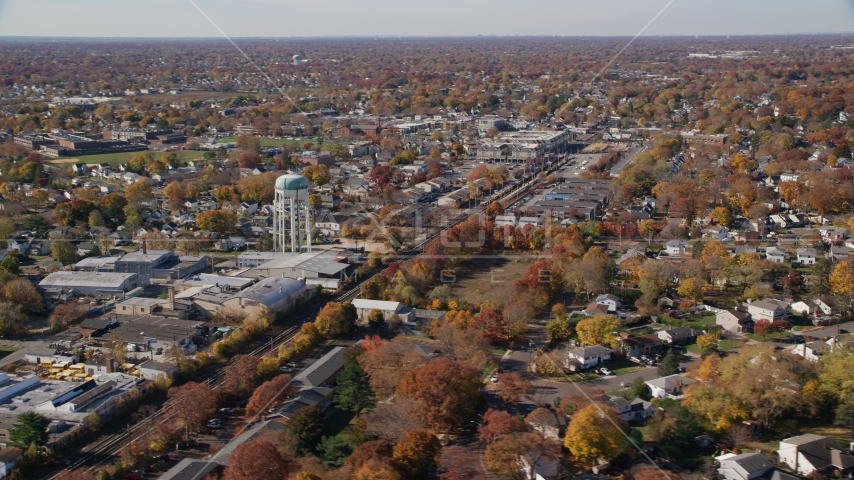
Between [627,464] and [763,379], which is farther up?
[763,379]

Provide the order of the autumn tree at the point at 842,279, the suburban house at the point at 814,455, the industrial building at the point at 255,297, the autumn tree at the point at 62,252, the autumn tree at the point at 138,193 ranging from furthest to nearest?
the autumn tree at the point at 138,193
the autumn tree at the point at 62,252
the autumn tree at the point at 842,279
the industrial building at the point at 255,297
the suburban house at the point at 814,455

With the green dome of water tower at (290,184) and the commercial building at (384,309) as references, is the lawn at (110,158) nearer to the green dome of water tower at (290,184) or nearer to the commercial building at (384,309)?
the green dome of water tower at (290,184)

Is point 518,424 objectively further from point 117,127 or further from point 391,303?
point 117,127

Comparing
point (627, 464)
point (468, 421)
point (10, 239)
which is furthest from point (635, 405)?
point (10, 239)

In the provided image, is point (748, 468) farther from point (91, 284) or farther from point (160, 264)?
point (160, 264)

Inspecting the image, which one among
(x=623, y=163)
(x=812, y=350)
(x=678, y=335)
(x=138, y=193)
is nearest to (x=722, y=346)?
(x=678, y=335)

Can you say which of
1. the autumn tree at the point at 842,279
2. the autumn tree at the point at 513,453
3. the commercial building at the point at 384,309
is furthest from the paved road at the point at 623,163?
the autumn tree at the point at 513,453

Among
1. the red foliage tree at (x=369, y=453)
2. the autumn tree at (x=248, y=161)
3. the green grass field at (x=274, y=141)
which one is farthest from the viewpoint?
the green grass field at (x=274, y=141)
